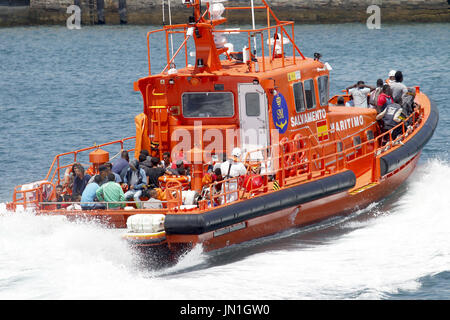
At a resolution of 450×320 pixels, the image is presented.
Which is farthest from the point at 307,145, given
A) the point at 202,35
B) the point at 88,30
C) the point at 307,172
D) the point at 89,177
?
the point at 88,30

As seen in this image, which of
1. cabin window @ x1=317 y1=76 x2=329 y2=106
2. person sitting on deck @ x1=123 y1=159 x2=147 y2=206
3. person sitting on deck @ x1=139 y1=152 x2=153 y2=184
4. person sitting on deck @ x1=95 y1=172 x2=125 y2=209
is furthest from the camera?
cabin window @ x1=317 y1=76 x2=329 y2=106

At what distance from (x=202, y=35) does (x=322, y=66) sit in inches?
94.7

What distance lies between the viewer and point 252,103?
13.1 m

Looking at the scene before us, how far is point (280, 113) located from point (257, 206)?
198 cm

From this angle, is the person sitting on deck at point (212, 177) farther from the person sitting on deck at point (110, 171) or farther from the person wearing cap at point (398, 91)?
the person wearing cap at point (398, 91)

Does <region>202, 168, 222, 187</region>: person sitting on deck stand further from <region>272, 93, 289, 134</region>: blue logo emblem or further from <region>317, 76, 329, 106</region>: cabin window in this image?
<region>317, 76, 329, 106</region>: cabin window

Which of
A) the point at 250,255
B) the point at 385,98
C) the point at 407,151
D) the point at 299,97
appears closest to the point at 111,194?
the point at 250,255

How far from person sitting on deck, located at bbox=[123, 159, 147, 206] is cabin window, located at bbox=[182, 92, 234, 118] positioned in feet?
4.72

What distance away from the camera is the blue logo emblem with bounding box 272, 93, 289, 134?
13125 mm

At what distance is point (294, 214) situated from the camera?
12938 mm

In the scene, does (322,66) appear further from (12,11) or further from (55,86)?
(12,11)

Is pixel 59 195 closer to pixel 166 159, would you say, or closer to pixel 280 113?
pixel 166 159

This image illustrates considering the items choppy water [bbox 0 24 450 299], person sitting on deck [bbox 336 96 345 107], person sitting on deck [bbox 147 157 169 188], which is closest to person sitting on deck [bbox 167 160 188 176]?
person sitting on deck [bbox 147 157 169 188]

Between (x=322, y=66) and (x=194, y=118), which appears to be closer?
(x=194, y=118)
